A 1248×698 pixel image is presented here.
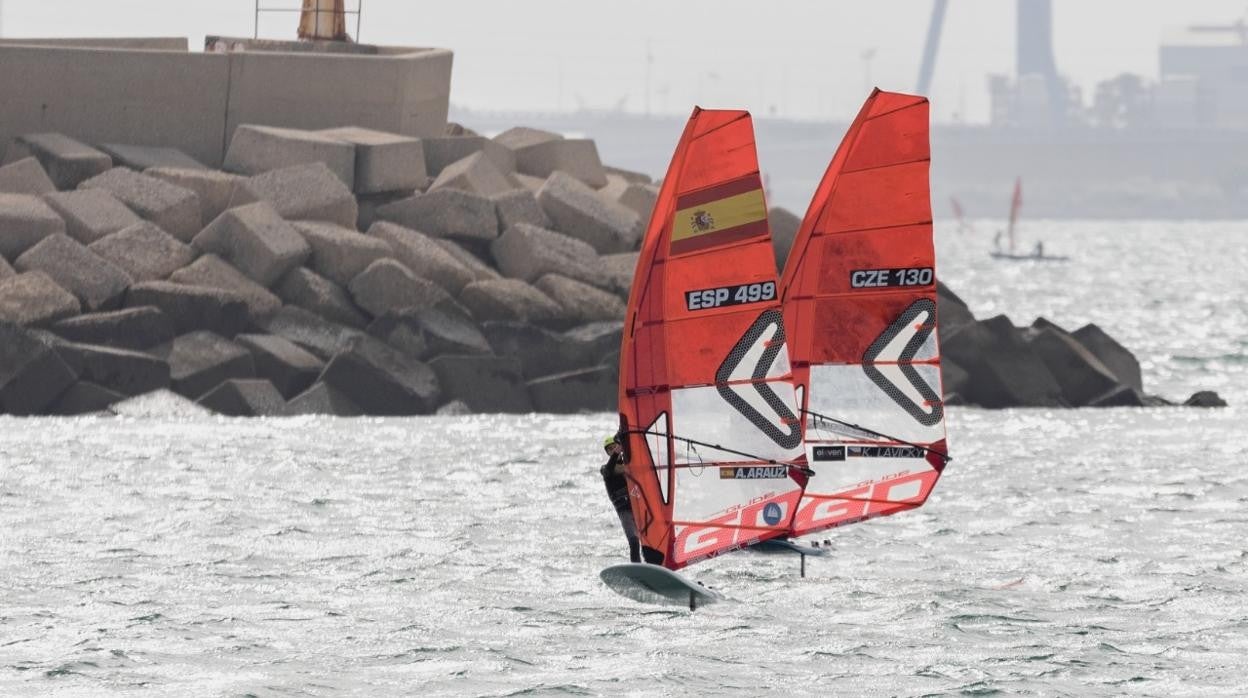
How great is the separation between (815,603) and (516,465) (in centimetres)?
820

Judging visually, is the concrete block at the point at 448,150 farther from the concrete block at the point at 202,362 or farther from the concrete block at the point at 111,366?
the concrete block at the point at 111,366

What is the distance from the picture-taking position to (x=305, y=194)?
29.4 m

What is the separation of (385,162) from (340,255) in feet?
9.76

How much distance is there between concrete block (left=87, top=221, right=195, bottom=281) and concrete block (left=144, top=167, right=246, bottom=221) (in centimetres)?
157

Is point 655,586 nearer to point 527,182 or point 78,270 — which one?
point 78,270

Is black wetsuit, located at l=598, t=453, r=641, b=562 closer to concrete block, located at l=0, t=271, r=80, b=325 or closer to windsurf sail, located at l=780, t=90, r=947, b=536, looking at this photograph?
windsurf sail, located at l=780, t=90, r=947, b=536

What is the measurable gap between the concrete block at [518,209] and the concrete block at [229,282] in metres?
4.25

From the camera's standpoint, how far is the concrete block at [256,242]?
90.7 ft

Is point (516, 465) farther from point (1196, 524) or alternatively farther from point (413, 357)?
point (1196, 524)

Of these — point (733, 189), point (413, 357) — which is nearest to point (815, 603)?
point (733, 189)

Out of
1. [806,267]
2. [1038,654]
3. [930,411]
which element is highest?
[806,267]

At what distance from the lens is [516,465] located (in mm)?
23594

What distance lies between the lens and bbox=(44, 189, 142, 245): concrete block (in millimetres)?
27938

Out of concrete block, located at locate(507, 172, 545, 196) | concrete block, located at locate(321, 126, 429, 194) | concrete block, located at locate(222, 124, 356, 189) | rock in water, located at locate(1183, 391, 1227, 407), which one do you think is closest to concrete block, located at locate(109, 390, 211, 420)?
concrete block, located at locate(222, 124, 356, 189)
